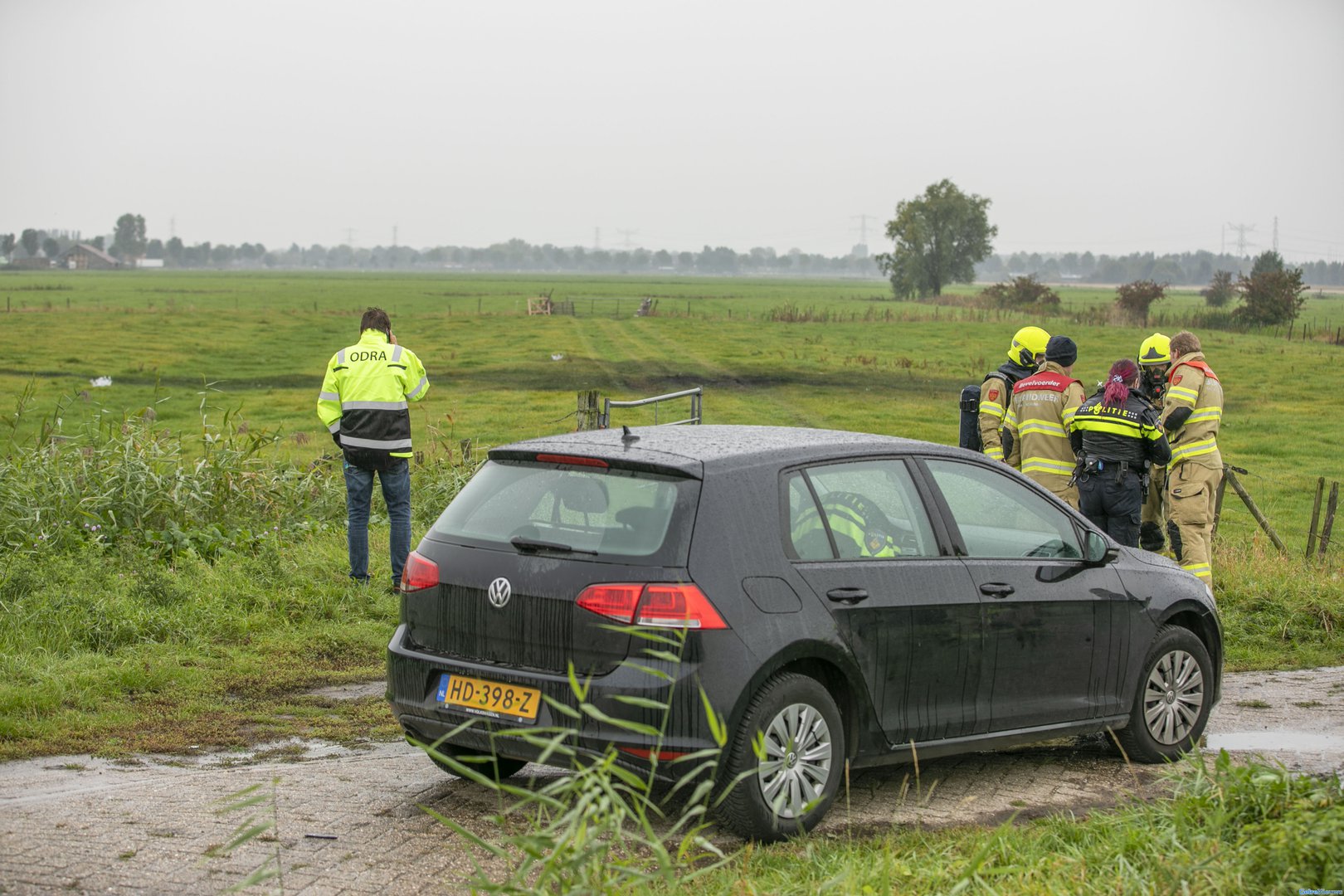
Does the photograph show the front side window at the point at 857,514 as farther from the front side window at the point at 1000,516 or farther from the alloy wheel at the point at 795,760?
the alloy wheel at the point at 795,760

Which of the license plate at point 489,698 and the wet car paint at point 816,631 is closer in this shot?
the wet car paint at point 816,631

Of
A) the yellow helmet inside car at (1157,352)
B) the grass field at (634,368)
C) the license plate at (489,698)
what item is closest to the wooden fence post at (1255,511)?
the grass field at (634,368)

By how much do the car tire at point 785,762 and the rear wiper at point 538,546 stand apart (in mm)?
860

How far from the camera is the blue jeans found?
9859 mm

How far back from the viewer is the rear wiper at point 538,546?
499cm

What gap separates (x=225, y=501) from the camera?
11.1m

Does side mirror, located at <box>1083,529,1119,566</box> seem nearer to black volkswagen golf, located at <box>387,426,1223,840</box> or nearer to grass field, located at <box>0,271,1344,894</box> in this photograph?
black volkswagen golf, located at <box>387,426,1223,840</box>

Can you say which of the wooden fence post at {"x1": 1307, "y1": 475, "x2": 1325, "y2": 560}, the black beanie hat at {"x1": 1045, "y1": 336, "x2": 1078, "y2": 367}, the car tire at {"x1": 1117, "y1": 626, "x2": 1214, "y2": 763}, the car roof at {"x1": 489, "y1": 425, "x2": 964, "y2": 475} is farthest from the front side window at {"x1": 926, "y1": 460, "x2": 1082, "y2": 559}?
the wooden fence post at {"x1": 1307, "y1": 475, "x2": 1325, "y2": 560}

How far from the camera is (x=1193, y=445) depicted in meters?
10.4

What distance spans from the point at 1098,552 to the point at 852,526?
144cm

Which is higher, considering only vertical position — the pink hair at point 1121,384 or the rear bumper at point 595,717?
the pink hair at point 1121,384

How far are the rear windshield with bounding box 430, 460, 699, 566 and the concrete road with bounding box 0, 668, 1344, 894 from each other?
110 cm

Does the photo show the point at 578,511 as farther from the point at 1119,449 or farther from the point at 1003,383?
the point at 1003,383

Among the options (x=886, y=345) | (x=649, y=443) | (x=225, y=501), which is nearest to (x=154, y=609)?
(x=225, y=501)
